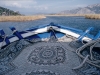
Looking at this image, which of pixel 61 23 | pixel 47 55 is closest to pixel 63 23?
pixel 61 23

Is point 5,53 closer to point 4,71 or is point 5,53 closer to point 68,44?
point 4,71

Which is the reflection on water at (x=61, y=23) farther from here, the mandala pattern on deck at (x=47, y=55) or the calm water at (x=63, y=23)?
the mandala pattern on deck at (x=47, y=55)

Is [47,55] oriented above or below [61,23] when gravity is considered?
above

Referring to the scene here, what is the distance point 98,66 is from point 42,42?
2862mm

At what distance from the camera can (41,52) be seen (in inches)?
202

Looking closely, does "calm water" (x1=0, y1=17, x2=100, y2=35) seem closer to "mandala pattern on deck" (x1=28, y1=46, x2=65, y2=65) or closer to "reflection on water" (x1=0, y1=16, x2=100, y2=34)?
"reflection on water" (x1=0, y1=16, x2=100, y2=34)

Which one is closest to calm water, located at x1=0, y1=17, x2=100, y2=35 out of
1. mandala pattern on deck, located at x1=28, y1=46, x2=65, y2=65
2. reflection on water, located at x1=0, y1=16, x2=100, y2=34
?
reflection on water, located at x1=0, y1=16, x2=100, y2=34

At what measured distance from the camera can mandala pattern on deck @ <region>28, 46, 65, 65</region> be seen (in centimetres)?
454

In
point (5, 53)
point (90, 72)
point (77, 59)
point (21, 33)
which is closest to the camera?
point (90, 72)

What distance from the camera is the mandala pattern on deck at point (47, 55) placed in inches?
179

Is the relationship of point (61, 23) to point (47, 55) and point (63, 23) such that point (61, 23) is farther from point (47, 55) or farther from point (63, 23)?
point (47, 55)

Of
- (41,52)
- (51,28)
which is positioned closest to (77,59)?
(41,52)

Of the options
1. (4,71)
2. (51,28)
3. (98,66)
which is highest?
(51,28)

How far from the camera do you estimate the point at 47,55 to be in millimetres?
4902
